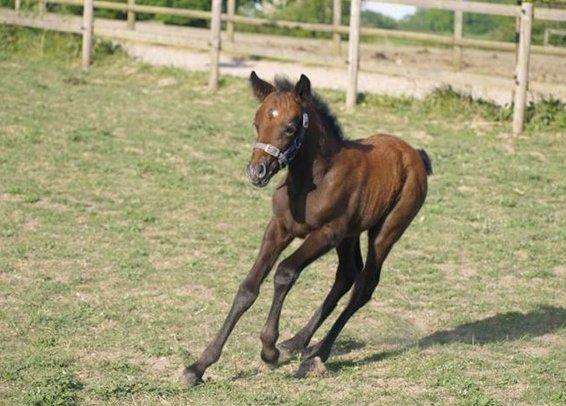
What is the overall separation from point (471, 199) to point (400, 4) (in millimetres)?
4811

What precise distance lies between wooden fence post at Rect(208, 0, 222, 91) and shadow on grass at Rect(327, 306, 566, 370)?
9758 millimetres

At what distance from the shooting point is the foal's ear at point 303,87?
22.5 ft

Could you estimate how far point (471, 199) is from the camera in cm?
1294

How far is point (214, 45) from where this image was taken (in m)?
18.1

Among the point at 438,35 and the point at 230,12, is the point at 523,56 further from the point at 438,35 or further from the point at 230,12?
the point at 230,12

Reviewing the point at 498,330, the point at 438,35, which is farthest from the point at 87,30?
the point at 498,330

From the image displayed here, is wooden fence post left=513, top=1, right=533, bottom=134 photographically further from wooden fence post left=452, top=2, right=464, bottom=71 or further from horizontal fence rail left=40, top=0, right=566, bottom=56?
wooden fence post left=452, top=2, right=464, bottom=71

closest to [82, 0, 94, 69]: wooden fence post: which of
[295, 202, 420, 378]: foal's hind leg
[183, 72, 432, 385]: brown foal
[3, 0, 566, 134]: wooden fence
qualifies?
[3, 0, 566, 134]: wooden fence

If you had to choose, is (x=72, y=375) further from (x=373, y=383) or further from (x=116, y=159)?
(x=116, y=159)

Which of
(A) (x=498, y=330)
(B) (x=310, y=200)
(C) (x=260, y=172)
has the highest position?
(C) (x=260, y=172)

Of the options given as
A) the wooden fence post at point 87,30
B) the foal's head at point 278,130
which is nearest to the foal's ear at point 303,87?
the foal's head at point 278,130

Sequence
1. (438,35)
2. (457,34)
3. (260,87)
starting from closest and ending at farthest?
(260,87) < (438,35) < (457,34)

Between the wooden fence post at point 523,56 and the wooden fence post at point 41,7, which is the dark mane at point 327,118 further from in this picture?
the wooden fence post at point 41,7

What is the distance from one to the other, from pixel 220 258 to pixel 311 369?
347cm
